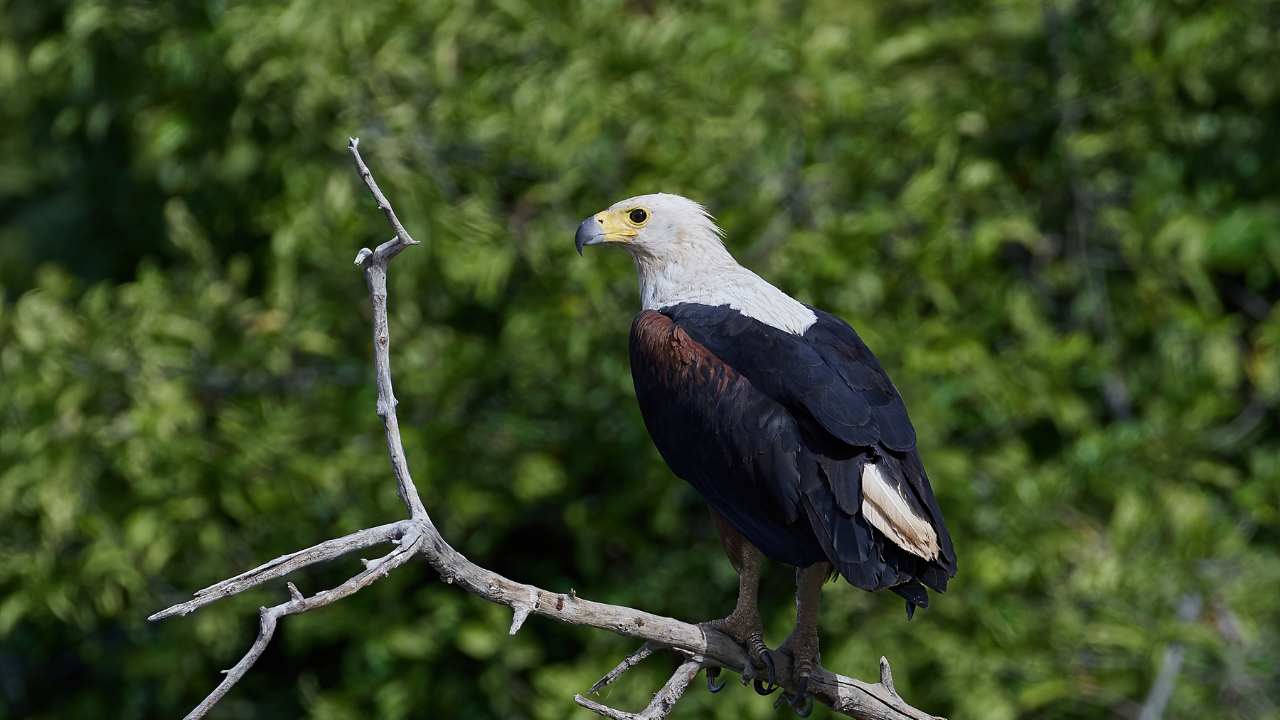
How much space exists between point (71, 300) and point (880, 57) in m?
3.89

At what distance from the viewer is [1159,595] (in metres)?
6.30

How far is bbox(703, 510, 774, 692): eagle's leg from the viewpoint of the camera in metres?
4.25

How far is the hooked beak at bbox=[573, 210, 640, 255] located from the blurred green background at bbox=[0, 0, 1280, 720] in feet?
3.60

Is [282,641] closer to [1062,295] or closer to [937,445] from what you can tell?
[937,445]

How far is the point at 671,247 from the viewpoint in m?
4.98

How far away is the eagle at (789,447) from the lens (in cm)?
387

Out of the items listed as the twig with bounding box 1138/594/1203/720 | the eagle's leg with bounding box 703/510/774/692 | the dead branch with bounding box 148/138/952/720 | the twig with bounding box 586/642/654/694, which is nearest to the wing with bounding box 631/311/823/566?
the eagle's leg with bounding box 703/510/774/692

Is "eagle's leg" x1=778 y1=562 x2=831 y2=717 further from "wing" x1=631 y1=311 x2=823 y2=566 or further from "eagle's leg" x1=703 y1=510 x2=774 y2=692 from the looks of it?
"wing" x1=631 y1=311 x2=823 y2=566

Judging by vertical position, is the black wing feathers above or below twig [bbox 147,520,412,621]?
below

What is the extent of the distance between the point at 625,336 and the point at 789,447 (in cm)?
238

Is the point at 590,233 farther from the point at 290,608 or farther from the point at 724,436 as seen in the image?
the point at 290,608

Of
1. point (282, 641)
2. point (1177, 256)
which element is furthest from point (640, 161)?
point (282, 641)

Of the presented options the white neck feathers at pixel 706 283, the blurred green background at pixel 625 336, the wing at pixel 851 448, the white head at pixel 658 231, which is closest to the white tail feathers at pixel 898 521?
the wing at pixel 851 448

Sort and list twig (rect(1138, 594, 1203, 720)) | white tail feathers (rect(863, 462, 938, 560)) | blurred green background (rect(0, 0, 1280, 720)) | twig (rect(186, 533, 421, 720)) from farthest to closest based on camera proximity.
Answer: blurred green background (rect(0, 0, 1280, 720))
twig (rect(1138, 594, 1203, 720))
white tail feathers (rect(863, 462, 938, 560))
twig (rect(186, 533, 421, 720))
